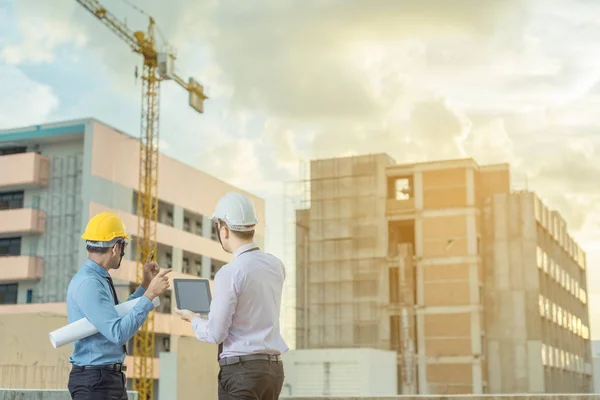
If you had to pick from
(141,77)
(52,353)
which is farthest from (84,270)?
(141,77)

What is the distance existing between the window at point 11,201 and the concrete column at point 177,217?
11195 mm

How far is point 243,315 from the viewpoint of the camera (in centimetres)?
425

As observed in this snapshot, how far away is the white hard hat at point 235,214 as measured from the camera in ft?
14.1

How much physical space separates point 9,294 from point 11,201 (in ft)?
19.2

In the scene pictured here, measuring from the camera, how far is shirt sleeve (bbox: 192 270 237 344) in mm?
4164

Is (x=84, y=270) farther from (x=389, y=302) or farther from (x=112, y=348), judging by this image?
(x=389, y=302)

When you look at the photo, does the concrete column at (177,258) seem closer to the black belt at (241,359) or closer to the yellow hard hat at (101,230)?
the yellow hard hat at (101,230)

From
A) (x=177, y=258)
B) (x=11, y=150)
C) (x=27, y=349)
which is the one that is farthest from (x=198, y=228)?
(x=27, y=349)

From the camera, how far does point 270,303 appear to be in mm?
4328

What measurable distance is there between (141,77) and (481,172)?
29.5m

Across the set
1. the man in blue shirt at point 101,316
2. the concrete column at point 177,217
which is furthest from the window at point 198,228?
the man in blue shirt at point 101,316

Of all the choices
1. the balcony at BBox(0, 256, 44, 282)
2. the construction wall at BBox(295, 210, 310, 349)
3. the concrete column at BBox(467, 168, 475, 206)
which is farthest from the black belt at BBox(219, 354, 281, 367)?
the construction wall at BBox(295, 210, 310, 349)

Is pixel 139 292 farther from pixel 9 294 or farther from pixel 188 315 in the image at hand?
pixel 9 294

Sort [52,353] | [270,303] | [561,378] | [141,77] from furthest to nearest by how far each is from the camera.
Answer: [141,77]
[561,378]
[52,353]
[270,303]
